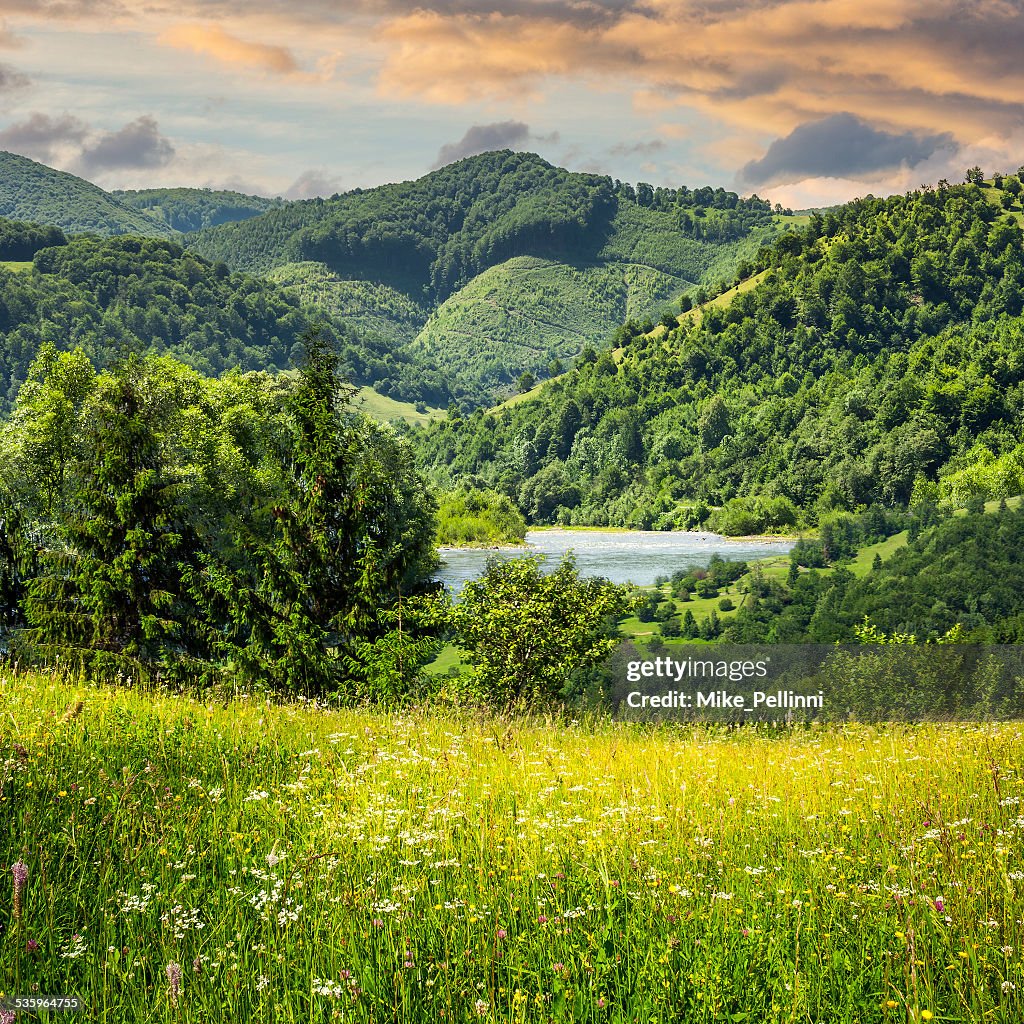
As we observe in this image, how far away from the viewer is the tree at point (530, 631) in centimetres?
2564

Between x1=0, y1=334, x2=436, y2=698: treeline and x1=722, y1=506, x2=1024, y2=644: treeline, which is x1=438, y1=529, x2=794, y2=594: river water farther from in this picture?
x1=0, y1=334, x2=436, y2=698: treeline

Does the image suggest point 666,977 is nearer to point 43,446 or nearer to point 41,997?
point 41,997

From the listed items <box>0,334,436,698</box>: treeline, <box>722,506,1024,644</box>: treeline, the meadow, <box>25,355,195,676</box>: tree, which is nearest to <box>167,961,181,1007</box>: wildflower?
the meadow

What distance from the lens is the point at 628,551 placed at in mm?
138250

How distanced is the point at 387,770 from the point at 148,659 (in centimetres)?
1915

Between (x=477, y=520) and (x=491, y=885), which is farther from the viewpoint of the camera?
(x=477, y=520)

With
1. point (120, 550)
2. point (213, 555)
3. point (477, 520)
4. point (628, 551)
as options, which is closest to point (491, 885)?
point (213, 555)

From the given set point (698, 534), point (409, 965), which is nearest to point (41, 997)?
point (409, 965)

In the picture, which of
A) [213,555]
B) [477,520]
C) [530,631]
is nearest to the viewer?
[213,555]

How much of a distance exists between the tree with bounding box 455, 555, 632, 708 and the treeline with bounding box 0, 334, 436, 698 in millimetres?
2124

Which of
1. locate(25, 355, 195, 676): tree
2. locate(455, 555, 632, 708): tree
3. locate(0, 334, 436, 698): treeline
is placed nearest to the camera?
locate(0, 334, 436, 698): treeline

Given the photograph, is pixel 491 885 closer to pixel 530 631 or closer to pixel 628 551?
pixel 530 631

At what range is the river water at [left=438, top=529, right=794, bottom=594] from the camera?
11019 centimetres

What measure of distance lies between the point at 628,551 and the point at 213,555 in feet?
383
